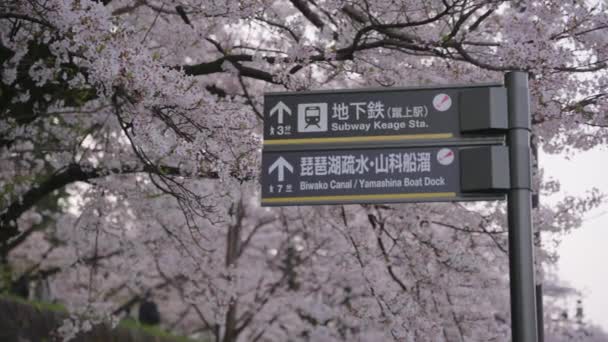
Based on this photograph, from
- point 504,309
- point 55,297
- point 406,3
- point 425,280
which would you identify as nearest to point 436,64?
point 406,3

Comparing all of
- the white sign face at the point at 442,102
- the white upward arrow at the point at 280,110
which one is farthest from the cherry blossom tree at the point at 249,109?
the white sign face at the point at 442,102

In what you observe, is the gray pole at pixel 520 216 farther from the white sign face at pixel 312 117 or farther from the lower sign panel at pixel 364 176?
the white sign face at pixel 312 117

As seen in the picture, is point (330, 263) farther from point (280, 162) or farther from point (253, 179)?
point (280, 162)

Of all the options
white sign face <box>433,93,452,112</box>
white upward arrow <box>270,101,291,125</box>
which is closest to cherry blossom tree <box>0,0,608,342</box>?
white upward arrow <box>270,101,291,125</box>

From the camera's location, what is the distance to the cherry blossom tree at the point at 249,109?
243 inches

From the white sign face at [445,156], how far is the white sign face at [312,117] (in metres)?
0.65

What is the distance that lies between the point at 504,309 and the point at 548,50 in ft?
27.9

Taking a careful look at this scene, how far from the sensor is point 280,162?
157 inches

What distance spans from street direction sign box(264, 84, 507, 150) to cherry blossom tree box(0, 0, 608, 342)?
182cm

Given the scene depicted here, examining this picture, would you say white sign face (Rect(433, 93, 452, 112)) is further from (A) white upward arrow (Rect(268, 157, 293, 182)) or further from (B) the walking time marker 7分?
(A) white upward arrow (Rect(268, 157, 293, 182))

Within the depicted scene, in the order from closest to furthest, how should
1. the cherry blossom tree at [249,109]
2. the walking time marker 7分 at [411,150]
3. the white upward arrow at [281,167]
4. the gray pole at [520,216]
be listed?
the gray pole at [520,216] → the walking time marker 7分 at [411,150] → the white upward arrow at [281,167] → the cherry blossom tree at [249,109]

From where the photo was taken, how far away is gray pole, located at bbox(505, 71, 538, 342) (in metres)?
3.51

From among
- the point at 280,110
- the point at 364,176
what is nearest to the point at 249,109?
the point at 280,110

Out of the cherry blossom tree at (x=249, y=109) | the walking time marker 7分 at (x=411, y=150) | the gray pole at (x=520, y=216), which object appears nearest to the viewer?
the gray pole at (x=520, y=216)
